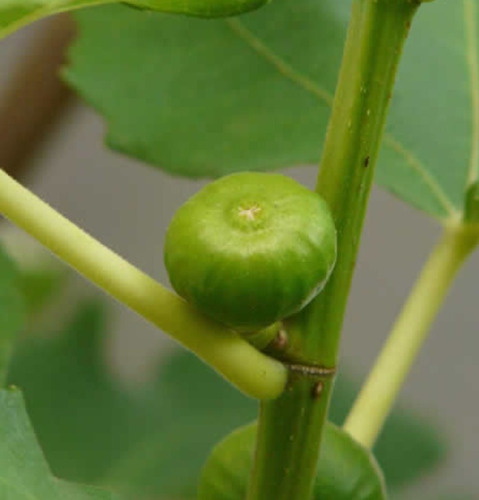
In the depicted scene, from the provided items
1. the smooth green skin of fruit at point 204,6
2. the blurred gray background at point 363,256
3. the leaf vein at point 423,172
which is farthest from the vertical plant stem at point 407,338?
the blurred gray background at point 363,256

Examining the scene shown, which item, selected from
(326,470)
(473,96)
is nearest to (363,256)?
(473,96)

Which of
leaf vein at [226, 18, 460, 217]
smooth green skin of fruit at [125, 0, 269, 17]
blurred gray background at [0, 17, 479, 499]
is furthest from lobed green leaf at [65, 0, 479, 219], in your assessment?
blurred gray background at [0, 17, 479, 499]

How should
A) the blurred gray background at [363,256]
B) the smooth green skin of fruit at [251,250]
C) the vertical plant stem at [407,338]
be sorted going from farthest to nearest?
the blurred gray background at [363,256], the vertical plant stem at [407,338], the smooth green skin of fruit at [251,250]

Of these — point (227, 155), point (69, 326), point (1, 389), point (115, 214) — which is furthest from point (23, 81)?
point (115, 214)

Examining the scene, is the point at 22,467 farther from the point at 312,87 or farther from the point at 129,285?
the point at 312,87

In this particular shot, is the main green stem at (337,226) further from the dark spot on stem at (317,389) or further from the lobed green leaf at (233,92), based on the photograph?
the lobed green leaf at (233,92)

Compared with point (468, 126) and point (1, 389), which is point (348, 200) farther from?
point (468, 126)
